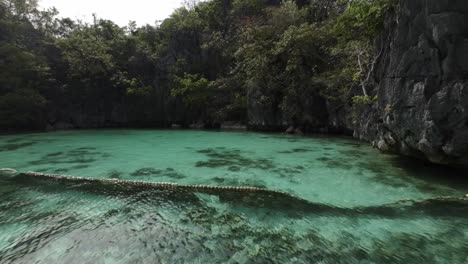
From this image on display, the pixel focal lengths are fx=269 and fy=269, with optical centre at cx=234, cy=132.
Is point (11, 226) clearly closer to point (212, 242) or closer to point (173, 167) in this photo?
point (212, 242)

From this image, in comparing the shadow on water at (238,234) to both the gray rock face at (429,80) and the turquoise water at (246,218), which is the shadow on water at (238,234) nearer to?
the turquoise water at (246,218)

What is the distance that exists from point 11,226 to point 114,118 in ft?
77.1

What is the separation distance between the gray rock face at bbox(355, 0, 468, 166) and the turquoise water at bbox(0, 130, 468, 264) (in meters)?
1.03

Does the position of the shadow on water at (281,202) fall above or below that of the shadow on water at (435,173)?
below

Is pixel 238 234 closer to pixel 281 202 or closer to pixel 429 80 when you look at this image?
pixel 281 202

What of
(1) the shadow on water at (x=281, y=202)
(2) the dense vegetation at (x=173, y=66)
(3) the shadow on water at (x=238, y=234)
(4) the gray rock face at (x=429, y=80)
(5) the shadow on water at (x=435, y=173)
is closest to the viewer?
(3) the shadow on water at (x=238, y=234)

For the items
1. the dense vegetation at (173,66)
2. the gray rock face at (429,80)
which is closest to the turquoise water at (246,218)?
the gray rock face at (429,80)

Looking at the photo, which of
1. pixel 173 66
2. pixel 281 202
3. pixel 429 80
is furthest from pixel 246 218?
pixel 173 66

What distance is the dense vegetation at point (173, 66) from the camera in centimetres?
1750

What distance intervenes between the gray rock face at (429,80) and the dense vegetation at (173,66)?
9.22 m

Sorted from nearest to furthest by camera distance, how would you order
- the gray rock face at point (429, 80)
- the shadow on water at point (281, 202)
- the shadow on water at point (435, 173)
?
the shadow on water at point (281, 202) → the gray rock face at point (429, 80) → the shadow on water at point (435, 173)

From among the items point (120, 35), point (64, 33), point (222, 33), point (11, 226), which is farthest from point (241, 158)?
point (64, 33)

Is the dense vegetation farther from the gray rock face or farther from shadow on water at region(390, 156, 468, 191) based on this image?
the gray rock face

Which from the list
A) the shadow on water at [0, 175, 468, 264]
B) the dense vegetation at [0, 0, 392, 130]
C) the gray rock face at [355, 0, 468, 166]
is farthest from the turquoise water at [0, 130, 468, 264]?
the dense vegetation at [0, 0, 392, 130]
